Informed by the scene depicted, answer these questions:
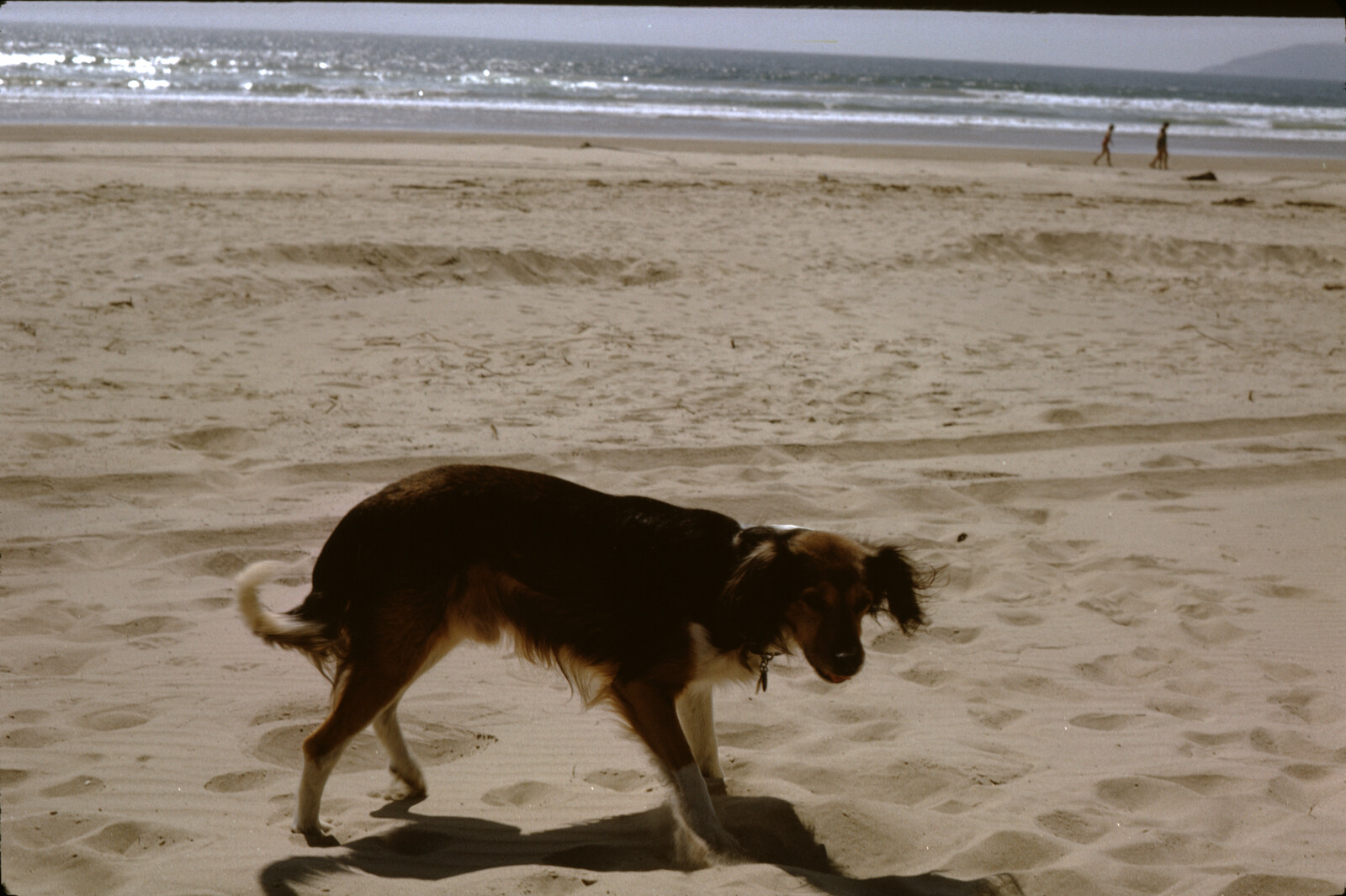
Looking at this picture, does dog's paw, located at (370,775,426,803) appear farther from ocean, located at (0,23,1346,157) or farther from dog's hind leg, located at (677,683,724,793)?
ocean, located at (0,23,1346,157)

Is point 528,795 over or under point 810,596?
under

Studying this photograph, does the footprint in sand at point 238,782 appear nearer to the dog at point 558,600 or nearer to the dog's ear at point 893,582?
the dog at point 558,600

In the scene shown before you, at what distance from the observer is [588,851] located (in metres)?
3.61

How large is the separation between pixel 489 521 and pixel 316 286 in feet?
27.4

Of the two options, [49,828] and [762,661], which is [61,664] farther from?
[762,661]

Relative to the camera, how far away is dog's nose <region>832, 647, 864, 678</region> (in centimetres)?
330

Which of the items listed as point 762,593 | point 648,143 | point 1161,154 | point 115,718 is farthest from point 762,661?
point 1161,154

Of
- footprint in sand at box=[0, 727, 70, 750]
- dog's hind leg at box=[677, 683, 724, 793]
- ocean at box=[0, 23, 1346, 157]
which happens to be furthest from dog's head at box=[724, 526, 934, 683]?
ocean at box=[0, 23, 1346, 157]

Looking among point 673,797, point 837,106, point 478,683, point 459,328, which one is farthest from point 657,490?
point 837,106

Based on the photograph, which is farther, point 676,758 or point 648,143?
point 648,143

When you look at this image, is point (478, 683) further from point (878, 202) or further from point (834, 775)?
point (878, 202)

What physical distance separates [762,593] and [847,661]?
34cm

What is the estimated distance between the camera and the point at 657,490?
22.3 feet

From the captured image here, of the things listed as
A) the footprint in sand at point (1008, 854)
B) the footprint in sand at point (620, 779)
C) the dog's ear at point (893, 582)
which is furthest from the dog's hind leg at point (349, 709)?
the footprint in sand at point (1008, 854)
